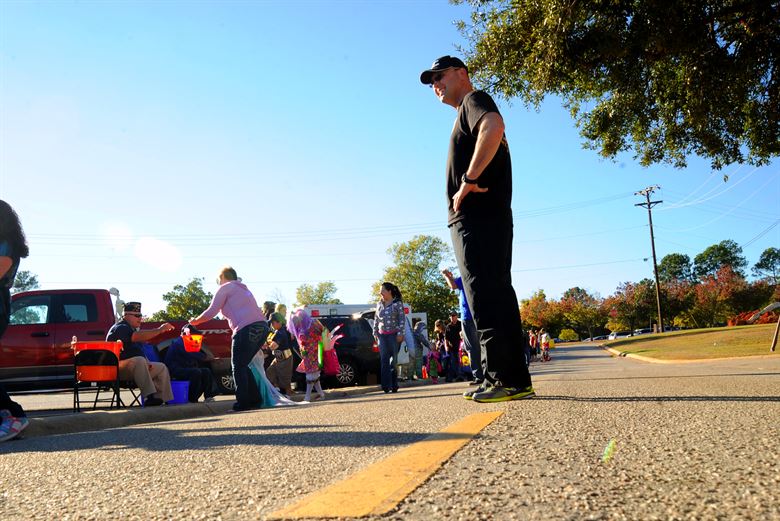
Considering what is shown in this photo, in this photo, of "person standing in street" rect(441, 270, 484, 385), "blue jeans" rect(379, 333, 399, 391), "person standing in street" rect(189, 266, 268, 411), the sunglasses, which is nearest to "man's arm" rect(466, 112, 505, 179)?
the sunglasses

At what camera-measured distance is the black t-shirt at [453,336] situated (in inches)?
608

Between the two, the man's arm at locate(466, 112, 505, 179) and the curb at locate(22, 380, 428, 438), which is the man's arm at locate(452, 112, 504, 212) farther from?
→ the curb at locate(22, 380, 428, 438)

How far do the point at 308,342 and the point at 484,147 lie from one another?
282 inches

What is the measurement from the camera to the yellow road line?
1.55 m

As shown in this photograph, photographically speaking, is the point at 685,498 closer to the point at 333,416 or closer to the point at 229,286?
the point at 333,416

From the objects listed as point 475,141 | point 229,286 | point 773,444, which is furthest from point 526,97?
point 773,444

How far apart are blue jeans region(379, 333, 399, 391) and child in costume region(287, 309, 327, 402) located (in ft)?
3.48

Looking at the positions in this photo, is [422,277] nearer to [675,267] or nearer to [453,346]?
[453,346]

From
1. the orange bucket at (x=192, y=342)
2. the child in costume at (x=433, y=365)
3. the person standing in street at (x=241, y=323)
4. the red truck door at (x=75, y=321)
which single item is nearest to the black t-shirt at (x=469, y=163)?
Answer: the person standing in street at (x=241, y=323)

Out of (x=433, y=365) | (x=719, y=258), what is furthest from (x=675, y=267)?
(x=433, y=365)

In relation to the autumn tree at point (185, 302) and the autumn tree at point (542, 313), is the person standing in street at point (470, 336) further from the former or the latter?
the autumn tree at point (542, 313)

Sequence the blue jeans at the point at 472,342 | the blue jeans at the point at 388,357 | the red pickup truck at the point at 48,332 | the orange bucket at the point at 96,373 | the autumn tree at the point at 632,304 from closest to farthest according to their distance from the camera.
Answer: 1. the blue jeans at the point at 472,342
2. the orange bucket at the point at 96,373
3. the blue jeans at the point at 388,357
4. the red pickup truck at the point at 48,332
5. the autumn tree at the point at 632,304

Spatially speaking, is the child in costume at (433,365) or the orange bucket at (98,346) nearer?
the orange bucket at (98,346)

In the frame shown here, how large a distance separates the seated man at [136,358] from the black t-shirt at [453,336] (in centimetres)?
787
